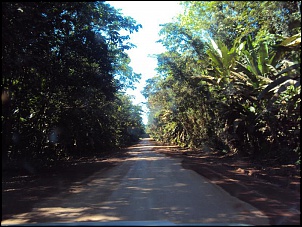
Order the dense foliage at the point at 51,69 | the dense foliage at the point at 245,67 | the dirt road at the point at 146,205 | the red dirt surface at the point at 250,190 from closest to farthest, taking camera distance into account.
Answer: the dirt road at the point at 146,205 → the red dirt surface at the point at 250,190 → the dense foliage at the point at 51,69 → the dense foliage at the point at 245,67

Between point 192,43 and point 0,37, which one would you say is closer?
point 0,37

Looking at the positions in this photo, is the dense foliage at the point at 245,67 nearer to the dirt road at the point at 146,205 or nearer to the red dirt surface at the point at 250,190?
the red dirt surface at the point at 250,190

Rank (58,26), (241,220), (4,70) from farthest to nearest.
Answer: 1. (58,26)
2. (4,70)
3. (241,220)

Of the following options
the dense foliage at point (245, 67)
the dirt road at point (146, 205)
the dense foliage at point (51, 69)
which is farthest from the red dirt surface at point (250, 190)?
the dense foliage at point (51, 69)

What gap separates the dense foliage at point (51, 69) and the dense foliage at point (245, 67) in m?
4.25

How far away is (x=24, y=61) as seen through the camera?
9.17m

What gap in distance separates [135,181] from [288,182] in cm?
520

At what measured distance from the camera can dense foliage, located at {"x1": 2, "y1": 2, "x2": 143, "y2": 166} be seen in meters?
8.90

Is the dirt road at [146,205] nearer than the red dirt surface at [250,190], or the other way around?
the dirt road at [146,205]

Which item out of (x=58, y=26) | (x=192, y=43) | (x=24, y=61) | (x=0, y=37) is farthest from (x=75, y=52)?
(x=192, y=43)

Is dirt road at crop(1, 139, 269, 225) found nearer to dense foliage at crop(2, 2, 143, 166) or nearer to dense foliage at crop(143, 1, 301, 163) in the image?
dense foliage at crop(2, 2, 143, 166)

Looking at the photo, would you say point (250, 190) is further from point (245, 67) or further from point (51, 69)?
point (51, 69)

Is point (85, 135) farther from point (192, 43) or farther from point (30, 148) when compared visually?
point (192, 43)

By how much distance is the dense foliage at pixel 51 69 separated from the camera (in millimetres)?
8898
